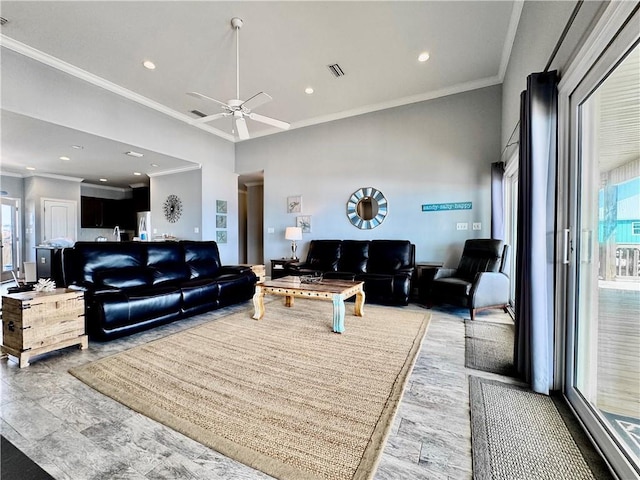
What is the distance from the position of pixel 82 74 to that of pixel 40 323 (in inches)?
143

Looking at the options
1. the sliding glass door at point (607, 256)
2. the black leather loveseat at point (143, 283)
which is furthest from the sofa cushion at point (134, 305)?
the sliding glass door at point (607, 256)

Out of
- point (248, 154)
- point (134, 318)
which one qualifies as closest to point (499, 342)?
point (134, 318)

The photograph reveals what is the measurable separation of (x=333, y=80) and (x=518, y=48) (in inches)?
92.4

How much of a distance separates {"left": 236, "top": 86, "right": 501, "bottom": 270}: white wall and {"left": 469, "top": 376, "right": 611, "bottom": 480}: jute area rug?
313 cm

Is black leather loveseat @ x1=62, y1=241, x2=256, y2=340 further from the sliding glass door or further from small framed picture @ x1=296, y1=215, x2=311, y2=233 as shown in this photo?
the sliding glass door

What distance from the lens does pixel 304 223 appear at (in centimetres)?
589

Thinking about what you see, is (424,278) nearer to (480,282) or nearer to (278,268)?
(480,282)

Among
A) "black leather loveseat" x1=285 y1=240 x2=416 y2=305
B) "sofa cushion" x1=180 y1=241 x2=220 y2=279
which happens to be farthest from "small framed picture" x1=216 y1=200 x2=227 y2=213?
"black leather loveseat" x1=285 y1=240 x2=416 y2=305

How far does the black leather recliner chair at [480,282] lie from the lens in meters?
3.46

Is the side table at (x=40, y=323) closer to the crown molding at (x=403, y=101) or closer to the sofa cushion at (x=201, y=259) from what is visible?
the sofa cushion at (x=201, y=259)

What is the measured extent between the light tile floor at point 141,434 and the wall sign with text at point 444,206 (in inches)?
118

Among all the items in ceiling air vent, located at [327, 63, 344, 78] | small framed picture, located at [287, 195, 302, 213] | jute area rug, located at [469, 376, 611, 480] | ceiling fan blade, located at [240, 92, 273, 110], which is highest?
ceiling air vent, located at [327, 63, 344, 78]

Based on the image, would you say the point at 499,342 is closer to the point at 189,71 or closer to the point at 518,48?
the point at 518,48

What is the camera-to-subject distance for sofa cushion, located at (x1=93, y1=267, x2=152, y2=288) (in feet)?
10.1
